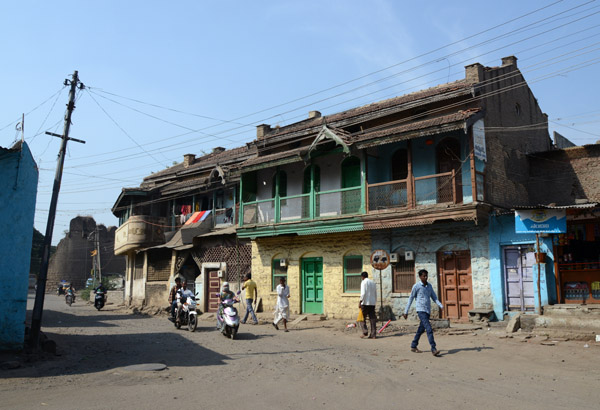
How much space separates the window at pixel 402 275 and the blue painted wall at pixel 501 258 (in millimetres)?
2714

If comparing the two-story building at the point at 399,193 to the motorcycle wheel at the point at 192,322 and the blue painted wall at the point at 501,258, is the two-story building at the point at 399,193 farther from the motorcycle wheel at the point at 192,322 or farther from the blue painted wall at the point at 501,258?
the motorcycle wheel at the point at 192,322

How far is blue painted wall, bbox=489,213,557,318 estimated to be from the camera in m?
13.9

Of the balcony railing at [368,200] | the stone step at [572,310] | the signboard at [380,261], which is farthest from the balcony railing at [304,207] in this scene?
the stone step at [572,310]

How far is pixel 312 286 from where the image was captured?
63.9 ft

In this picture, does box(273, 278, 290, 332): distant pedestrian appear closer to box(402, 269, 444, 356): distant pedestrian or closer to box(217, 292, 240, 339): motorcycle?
box(217, 292, 240, 339): motorcycle

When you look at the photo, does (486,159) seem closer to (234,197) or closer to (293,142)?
(293,142)

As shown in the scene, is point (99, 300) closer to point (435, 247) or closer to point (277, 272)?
point (277, 272)

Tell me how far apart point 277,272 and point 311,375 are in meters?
12.7

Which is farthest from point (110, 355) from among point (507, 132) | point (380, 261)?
point (507, 132)

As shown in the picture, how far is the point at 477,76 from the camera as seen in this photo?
1661 centimetres

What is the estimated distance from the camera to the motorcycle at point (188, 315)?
15039 millimetres

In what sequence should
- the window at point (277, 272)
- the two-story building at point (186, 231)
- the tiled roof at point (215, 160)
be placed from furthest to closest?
the tiled roof at point (215, 160) < the two-story building at point (186, 231) < the window at point (277, 272)

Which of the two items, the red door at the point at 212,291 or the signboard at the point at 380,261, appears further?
the red door at the point at 212,291

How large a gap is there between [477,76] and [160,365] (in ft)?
44.9
